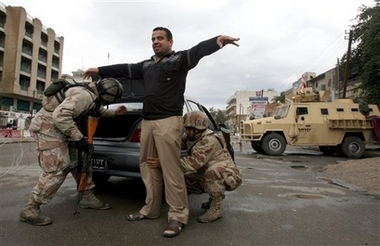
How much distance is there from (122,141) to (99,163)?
1.26 feet

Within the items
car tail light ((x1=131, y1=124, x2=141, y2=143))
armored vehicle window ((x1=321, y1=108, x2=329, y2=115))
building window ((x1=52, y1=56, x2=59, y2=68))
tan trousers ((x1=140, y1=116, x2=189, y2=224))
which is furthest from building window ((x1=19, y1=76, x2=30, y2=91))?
tan trousers ((x1=140, y1=116, x2=189, y2=224))

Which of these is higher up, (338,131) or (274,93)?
(274,93)

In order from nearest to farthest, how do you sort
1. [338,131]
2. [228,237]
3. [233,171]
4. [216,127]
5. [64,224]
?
[228,237], [64,224], [233,171], [216,127], [338,131]

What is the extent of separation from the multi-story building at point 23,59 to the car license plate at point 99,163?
134 feet

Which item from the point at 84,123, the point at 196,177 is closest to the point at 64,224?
the point at 84,123

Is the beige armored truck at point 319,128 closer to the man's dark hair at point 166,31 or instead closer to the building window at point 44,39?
the man's dark hair at point 166,31

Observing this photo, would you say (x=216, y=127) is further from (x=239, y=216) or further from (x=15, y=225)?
(x=15, y=225)

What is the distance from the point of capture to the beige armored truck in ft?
41.5

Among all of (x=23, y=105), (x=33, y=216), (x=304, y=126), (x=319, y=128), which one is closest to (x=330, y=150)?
(x=319, y=128)

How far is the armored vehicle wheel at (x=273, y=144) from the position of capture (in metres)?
12.6

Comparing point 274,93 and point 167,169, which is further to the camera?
point 274,93

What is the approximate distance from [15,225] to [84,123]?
127 cm

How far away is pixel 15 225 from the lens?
3092 mm

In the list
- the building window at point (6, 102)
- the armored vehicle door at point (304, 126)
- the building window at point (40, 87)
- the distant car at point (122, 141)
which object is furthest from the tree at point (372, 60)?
the building window at point (40, 87)
